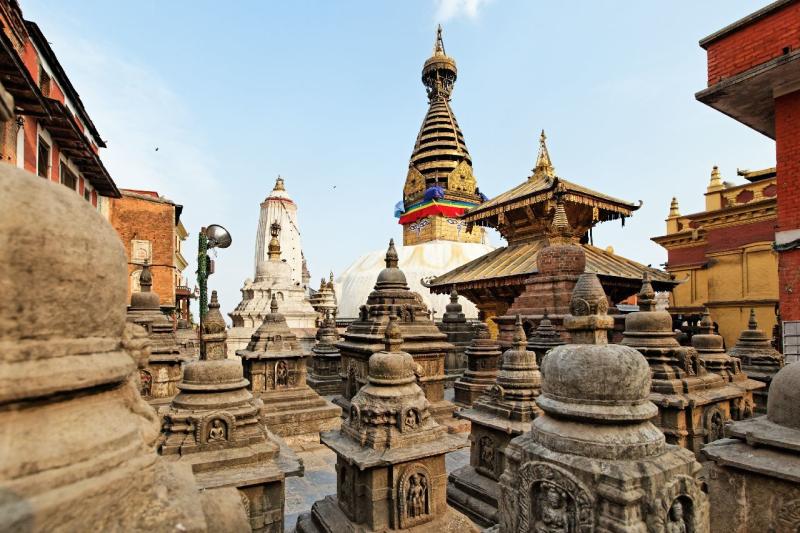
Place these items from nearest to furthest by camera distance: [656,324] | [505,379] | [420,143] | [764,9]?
1. [505,379]
2. [656,324]
3. [764,9]
4. [420,143]

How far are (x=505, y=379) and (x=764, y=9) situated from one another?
9243 mm

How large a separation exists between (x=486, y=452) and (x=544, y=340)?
5112 millimetres

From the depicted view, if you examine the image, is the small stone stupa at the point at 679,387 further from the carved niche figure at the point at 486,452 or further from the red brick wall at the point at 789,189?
the red brick wall at the point at 789,189

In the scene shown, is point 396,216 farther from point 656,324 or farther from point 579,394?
point 579,394

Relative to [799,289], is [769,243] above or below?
above

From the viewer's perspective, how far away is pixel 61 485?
3.91 feet

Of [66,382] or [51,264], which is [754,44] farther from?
[66,382]

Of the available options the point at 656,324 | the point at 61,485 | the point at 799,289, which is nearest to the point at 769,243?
the point at 799,289

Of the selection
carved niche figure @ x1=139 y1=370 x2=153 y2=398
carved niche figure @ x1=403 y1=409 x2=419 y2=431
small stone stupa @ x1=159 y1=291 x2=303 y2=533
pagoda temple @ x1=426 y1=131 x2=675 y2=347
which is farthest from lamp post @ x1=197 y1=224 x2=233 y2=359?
pagoda temple @ x1=426 y1=131 x2=675 y2=347

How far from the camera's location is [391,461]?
459 centimetres

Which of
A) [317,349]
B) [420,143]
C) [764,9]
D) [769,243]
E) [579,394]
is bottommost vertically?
[317,349]

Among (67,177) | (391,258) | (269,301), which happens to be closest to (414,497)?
(391,258)

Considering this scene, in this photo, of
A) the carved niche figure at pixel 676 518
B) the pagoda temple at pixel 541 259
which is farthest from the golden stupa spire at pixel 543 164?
the carved niche figure at pixel 676 518

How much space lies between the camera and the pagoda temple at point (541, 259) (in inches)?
510
